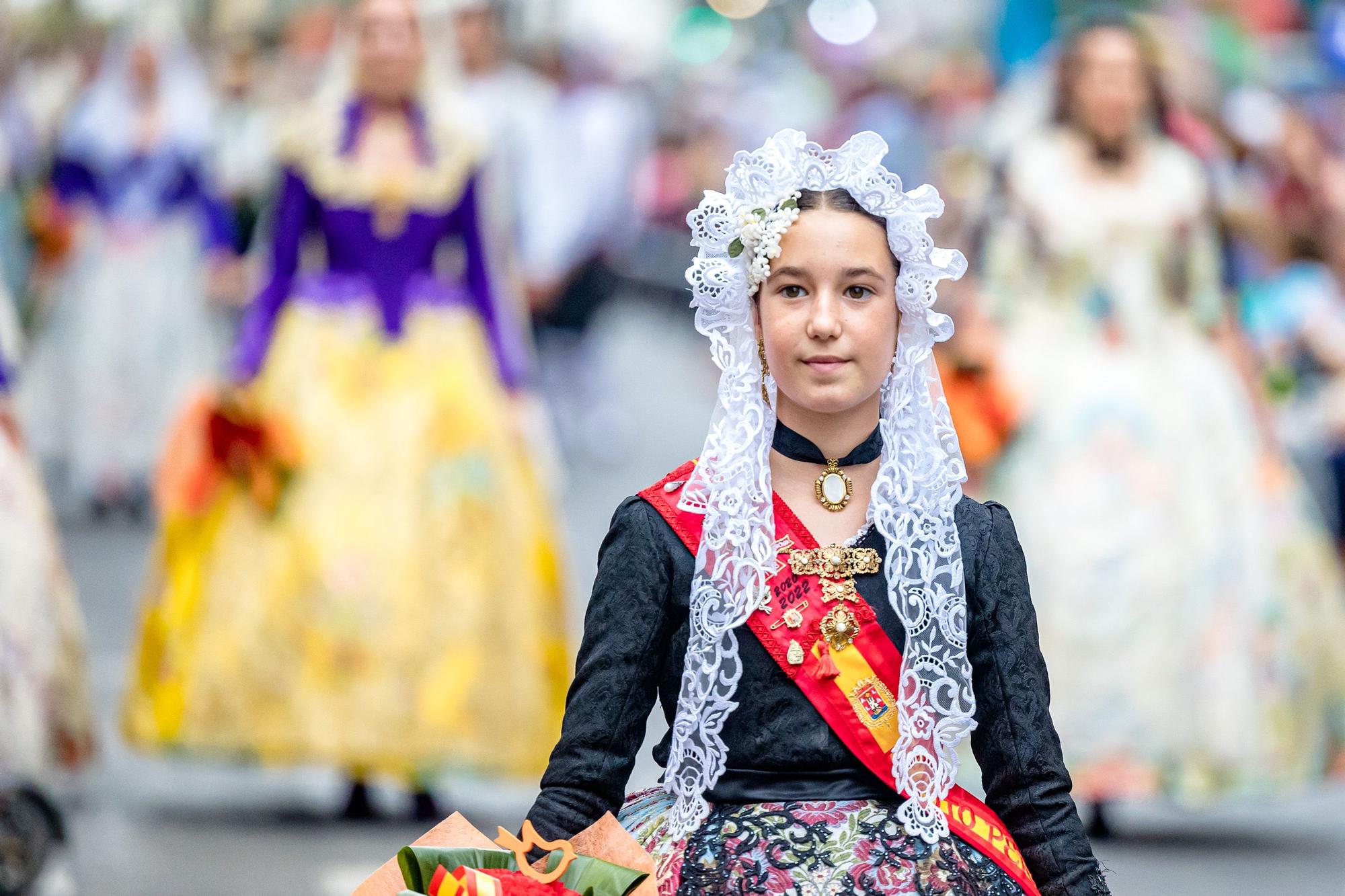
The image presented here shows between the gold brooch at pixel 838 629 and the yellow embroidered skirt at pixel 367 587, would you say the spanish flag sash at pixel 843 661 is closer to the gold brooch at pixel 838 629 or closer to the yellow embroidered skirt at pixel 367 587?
the gold brooch at pixel 838 629

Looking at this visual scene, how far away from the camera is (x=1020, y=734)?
10.5ft

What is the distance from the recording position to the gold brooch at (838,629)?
3.21 metres

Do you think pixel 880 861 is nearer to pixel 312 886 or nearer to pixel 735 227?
pixel 735 227

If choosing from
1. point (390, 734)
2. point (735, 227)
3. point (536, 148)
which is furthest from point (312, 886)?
point (536, 148)

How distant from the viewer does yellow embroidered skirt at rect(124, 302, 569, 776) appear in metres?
7.00

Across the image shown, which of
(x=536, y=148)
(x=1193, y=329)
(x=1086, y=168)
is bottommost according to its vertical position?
(x=1193, y=329)

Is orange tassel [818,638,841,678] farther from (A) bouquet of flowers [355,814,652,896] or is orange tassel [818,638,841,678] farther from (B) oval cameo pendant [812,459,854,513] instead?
(A) bouquet of flowers [355,814,652,896]

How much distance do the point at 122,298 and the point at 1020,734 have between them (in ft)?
36.9

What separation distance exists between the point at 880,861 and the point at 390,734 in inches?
161

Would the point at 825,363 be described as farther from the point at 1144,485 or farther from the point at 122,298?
the point at 122,298

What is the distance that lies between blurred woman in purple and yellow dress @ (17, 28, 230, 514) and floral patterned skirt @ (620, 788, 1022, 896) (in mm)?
10633

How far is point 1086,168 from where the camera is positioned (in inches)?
292

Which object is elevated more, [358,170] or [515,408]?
[358,170]

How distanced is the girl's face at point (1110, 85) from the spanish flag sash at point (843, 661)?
14.2 ft
